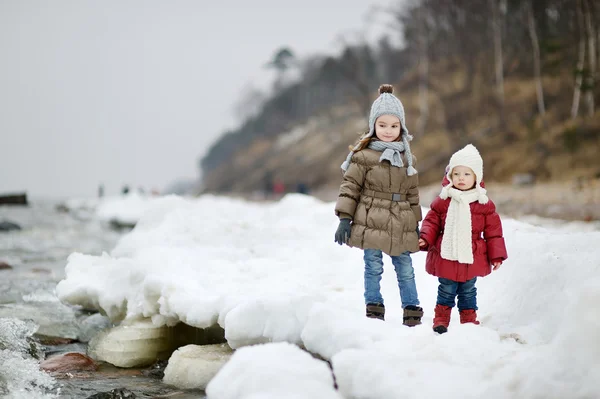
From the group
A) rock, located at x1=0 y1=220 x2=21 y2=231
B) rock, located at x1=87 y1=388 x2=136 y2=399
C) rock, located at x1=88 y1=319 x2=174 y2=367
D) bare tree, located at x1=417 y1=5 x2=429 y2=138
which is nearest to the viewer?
rock, located at x1=87 y1=388 x2=136 y2=399

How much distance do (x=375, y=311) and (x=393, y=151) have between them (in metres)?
1.13

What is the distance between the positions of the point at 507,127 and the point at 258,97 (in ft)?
178

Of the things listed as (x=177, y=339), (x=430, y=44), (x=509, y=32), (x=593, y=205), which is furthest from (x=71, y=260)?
(x=430, y=44)

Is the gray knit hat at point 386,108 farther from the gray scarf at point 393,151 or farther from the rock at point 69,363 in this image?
the rock at point 69,363

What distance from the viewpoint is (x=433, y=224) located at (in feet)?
13.0

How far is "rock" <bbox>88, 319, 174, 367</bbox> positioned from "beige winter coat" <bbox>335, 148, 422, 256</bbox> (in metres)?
1.98

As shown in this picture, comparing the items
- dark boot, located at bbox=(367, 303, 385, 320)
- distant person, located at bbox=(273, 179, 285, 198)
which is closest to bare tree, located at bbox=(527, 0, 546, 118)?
distant person, located at bbox=(273, 179, 285, 198)

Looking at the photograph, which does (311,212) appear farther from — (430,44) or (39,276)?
(430,44)

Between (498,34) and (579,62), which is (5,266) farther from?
(498,34)

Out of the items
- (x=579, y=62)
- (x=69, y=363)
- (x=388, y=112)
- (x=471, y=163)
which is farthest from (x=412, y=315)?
(x=579, y=62)

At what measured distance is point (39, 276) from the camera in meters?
8.20

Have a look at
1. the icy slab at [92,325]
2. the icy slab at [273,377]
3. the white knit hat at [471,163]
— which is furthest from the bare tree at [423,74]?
the icy slab at [273,377]

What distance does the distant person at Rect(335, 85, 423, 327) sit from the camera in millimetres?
3895

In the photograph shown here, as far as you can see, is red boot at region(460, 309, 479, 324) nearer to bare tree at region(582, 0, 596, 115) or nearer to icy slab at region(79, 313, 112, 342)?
icy slab at region(79, 313, 112, 342)
